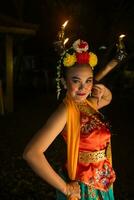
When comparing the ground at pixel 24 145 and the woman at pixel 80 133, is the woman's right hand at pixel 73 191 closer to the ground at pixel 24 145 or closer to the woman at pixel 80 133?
the woman at pixel 80 133

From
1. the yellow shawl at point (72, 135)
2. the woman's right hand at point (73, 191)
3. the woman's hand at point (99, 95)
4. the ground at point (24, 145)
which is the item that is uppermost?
the woman's hand at point (99, 95)

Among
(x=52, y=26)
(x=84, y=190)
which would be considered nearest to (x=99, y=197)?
(x=84, y=190)

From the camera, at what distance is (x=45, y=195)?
19.5 ft

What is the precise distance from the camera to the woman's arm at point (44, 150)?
229cm

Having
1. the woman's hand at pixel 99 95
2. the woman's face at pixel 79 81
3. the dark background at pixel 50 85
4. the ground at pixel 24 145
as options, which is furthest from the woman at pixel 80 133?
the ground at pixel 24 145

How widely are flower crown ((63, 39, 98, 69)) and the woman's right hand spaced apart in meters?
0.83

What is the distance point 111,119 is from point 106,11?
6723 millimetres

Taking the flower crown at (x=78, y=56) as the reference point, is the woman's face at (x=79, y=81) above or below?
below

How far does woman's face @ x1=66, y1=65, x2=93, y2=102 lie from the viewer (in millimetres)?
2637

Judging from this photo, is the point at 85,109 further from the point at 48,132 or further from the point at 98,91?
the point at 48,132

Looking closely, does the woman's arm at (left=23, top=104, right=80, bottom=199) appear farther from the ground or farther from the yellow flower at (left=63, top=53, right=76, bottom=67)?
the ground

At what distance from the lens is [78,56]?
2684mm

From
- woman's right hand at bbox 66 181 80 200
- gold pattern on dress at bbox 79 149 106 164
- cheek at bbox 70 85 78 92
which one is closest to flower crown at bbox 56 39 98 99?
cheek at bbox 70 85 78 92

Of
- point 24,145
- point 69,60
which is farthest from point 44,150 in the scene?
point 24,145
